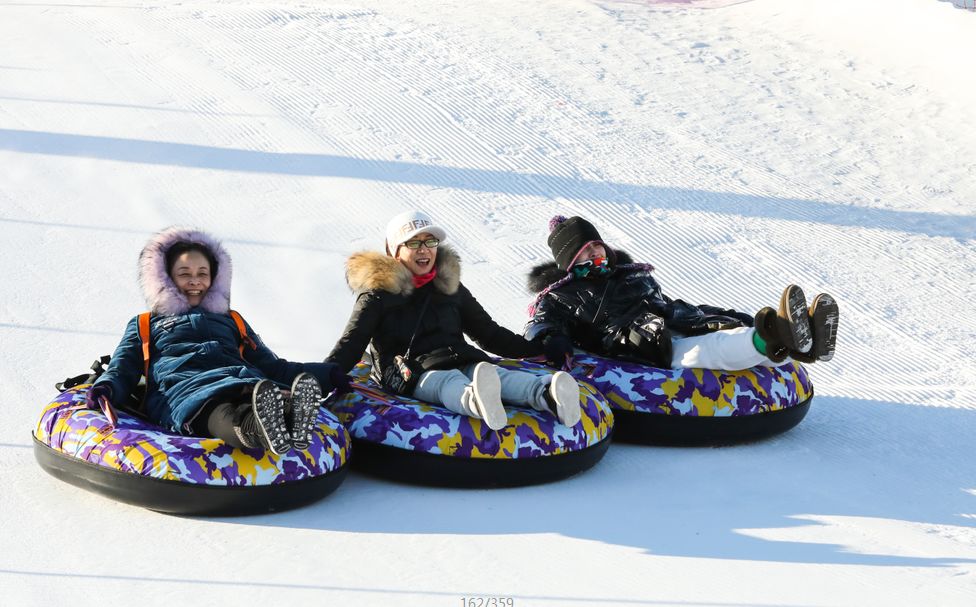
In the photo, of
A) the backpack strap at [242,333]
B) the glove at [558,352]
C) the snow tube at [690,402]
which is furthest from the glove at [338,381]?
the snow tube at [690,402]

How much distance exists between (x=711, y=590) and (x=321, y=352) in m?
3.48

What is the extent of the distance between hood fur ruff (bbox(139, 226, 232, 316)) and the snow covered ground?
32.8 inches

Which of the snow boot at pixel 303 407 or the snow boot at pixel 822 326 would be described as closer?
the snow boot at pixel 303 407

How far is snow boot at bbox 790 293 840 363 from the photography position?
5.55m

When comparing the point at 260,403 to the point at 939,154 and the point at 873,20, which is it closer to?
the point at 939,154

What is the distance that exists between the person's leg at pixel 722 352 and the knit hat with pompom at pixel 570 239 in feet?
2.25

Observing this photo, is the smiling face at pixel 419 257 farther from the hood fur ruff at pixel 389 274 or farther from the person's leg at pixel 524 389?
the person's leg at pixel 524 389

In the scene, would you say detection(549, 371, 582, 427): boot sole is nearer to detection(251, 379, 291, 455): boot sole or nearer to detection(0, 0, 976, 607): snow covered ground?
detection(0, 0, 976, 607): snow covered ground

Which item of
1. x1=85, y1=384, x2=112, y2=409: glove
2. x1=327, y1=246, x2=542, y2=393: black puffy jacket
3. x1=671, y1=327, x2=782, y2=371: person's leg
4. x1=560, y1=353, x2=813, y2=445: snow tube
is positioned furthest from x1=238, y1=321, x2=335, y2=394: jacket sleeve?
x1=671, y1=327, x2=782, y2=371: person's leg

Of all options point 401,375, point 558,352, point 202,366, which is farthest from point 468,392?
point 202,366

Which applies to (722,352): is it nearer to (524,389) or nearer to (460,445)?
(524,389)

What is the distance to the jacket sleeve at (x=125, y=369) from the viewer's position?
510 centimetres

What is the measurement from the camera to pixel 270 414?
4.58 meters

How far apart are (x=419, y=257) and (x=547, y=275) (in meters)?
0.91
